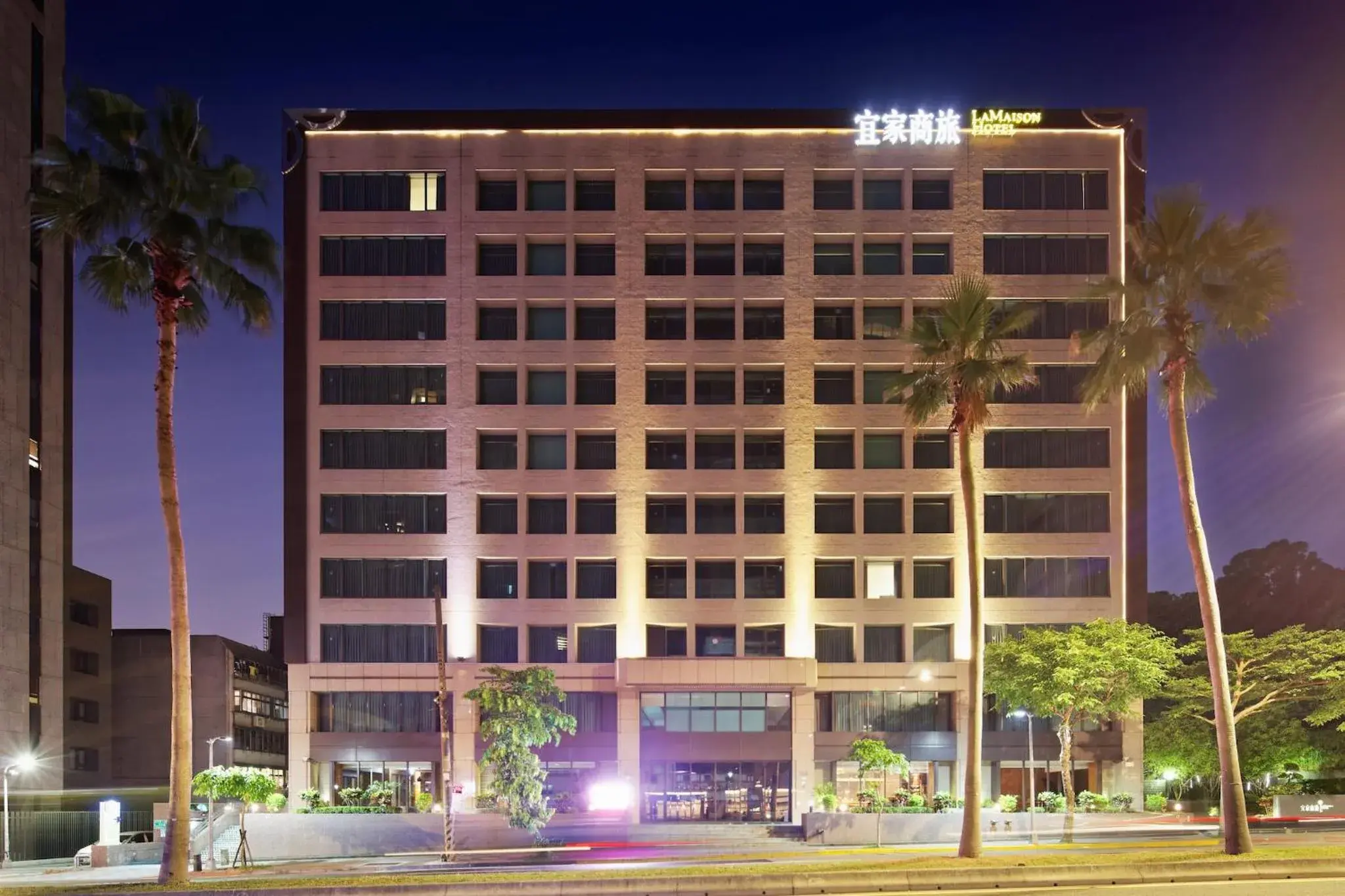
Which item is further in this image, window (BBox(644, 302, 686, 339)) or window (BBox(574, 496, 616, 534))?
window (BBox(644, 302, 686, 339))

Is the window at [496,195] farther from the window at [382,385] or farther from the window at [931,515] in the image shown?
the window at [931,515]

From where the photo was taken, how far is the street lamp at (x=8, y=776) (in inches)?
2843

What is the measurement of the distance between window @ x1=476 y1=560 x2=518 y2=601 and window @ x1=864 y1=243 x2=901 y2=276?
27.3 meters

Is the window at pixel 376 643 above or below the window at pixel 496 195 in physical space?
below

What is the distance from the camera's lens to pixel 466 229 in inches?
3228

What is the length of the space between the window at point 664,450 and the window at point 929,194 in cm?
1972

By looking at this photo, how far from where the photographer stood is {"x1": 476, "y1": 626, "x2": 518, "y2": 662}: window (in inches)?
3157

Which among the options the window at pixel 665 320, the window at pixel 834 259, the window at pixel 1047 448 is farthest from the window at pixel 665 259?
the window at pixel 1047 448

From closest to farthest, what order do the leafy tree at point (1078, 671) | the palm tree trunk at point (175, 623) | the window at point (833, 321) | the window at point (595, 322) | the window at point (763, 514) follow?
the palm tree trunk at point (175, 623) → the leafy tree at point (1078, 671) → the window at point (763, 514) → the window at point (595, 322) → the window at point (833, 321)

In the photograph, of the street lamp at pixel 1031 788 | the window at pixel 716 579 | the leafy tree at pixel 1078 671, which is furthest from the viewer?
the window at pixel 716 579

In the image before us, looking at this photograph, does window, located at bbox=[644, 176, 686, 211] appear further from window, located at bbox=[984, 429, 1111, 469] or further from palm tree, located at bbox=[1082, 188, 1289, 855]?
palm tree, located at bbox=[1082, 188, 1289, 855]

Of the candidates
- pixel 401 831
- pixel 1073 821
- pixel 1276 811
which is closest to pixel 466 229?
pixel 401 831

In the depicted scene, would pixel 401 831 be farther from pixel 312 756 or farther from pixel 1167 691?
pixel 1167 691

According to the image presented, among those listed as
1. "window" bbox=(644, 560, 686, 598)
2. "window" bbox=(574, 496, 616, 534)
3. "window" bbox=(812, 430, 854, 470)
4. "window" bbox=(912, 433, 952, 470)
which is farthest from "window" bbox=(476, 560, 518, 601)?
"window" bbox=(912, 433, 952, 470)
